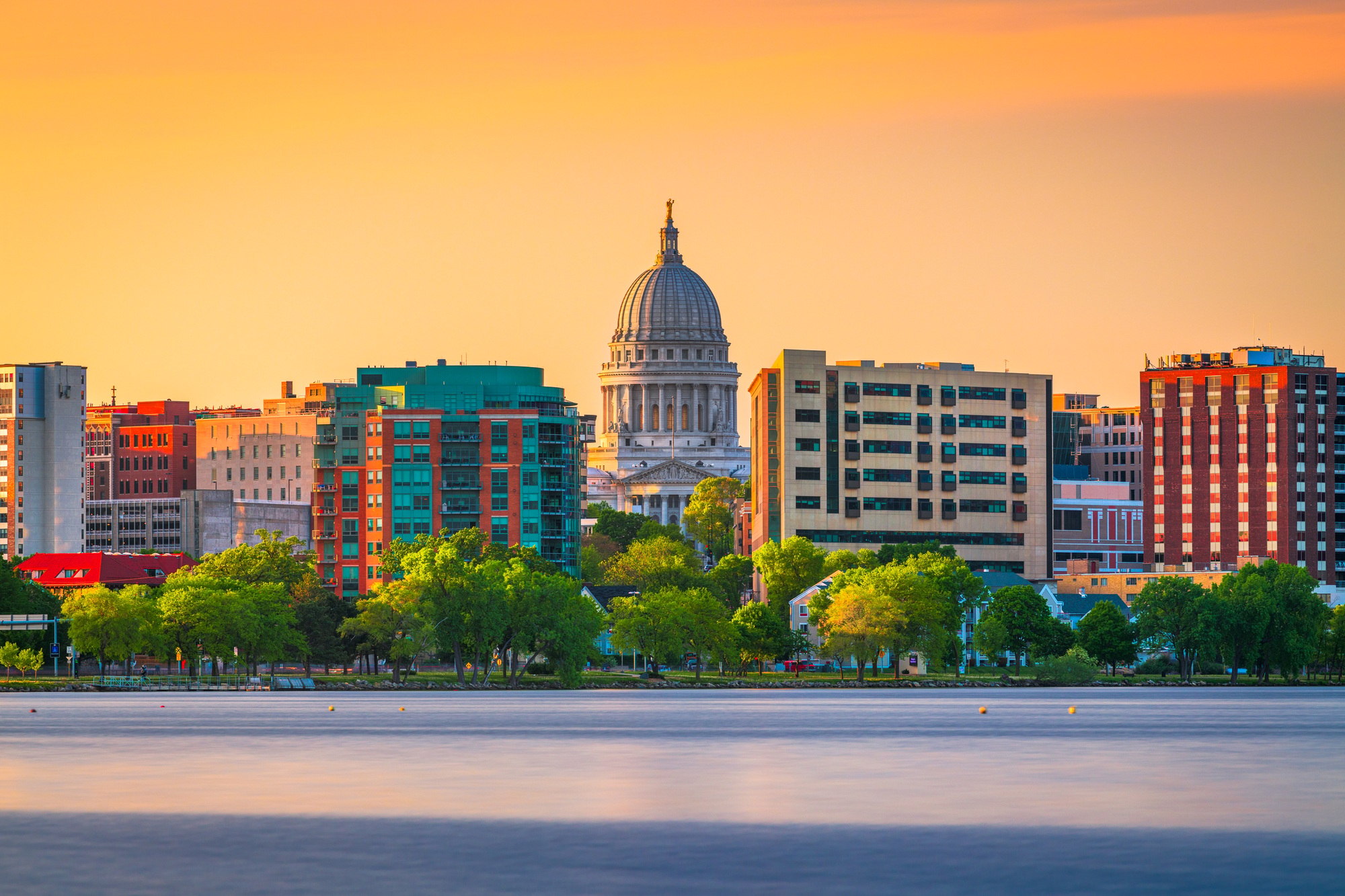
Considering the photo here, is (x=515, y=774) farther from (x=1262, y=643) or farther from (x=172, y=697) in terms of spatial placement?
(x=1262, y=643)

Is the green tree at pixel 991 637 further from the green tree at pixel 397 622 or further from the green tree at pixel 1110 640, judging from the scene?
the green tree at pixel 397 622

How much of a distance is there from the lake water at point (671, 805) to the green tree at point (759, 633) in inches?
2881

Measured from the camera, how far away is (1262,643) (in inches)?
6850

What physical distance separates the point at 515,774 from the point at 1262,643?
119 metres

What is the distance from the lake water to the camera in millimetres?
43188

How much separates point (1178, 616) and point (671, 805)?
12304 centimetres

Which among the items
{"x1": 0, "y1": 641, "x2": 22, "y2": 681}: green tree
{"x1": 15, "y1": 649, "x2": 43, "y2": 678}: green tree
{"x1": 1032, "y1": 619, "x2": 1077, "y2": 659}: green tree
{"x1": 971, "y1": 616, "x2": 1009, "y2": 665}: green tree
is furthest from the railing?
{"x1": 1032, "y1": 619, "x2": 1077, "y2": 659}: green tree

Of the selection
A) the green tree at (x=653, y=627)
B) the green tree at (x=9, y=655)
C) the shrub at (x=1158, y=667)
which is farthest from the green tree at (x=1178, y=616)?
the green tree at (x=9, y=655)

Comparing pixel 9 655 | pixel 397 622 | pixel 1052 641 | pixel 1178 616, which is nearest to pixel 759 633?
pixel 1052 641

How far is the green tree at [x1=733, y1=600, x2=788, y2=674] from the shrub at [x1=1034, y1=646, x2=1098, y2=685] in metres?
21.1

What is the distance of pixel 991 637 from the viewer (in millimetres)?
172250

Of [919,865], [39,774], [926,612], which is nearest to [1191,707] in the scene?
[926,612]

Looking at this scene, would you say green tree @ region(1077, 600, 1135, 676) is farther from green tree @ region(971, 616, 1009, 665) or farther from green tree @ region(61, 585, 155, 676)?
green tree @ region(61, 585, 155, 676)

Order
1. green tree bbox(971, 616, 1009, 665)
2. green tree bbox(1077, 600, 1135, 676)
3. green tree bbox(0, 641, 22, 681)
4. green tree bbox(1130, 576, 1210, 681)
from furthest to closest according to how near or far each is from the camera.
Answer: green tree bbox(1077, 600, 1135, 676) → green tree bbox(971, 616, 1009, 665) → green tree bbox(1130, 576, 1210, 681) → green tree bbox(0, 641, 22, 681)
